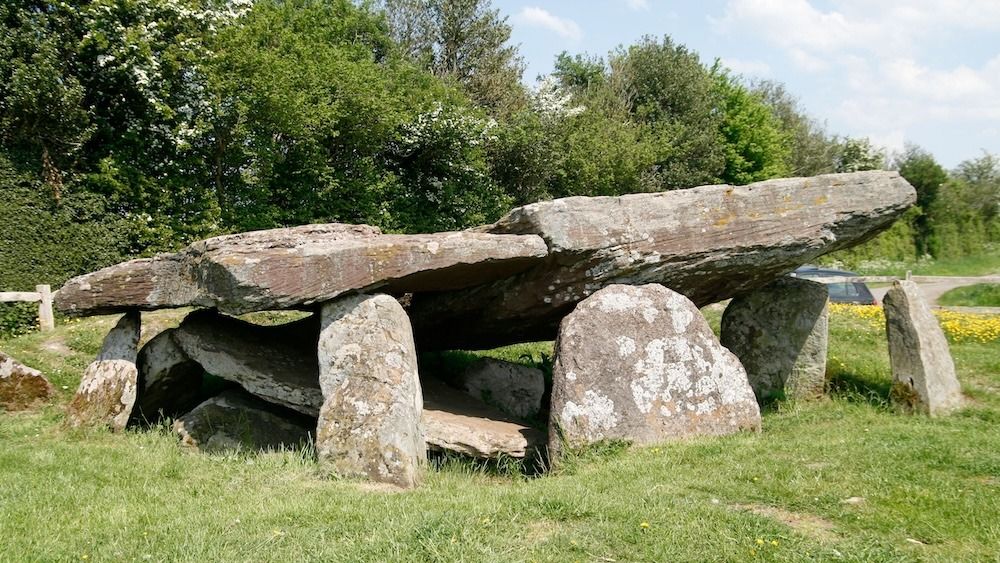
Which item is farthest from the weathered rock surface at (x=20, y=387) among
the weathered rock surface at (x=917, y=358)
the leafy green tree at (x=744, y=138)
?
the leafy green tree at (x=744, y=138)

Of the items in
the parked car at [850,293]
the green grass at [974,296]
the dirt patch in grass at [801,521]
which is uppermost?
the parked car at [850,293]

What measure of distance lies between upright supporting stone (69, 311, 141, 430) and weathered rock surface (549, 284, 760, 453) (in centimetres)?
523

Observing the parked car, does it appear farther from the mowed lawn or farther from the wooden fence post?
the wooden fence post

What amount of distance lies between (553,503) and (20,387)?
325 inches

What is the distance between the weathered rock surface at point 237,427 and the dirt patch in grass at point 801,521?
521cm

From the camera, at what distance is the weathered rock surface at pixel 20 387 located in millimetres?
10617

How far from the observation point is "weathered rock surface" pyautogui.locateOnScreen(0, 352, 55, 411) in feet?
34.8

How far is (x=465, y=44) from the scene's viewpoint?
32.9 m

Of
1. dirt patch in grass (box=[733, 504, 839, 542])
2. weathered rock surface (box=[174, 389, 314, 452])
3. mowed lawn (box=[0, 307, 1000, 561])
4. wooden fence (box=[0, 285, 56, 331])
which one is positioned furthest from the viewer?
wooden fence (box=[0, 285, 56, 331])

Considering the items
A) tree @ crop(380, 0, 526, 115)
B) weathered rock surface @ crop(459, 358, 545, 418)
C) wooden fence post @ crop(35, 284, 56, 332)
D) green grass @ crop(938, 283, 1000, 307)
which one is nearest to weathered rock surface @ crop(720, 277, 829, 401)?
weathered rock surface @ crop(459, 358, 545, 418)

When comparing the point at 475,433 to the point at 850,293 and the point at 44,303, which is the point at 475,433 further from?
the point at 850,293

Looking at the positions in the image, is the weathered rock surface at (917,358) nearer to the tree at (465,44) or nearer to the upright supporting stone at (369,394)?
the upright supporting stone at (369,394)

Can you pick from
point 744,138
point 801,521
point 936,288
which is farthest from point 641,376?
point 744,138

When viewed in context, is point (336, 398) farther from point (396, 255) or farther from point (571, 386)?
point (571, 386)
